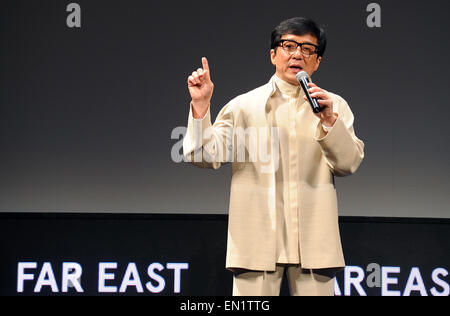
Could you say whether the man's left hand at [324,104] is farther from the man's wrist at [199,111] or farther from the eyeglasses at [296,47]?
the man's wrist at [199,111]

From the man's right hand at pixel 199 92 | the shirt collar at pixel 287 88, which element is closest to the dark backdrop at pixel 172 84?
the shirt collar at pixel 287 88

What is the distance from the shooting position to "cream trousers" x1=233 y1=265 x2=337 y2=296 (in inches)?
82.8

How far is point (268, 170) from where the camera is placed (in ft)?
7.07

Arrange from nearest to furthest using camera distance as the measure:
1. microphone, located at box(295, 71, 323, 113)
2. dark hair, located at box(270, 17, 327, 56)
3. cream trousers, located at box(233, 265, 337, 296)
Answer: microphone, located at box(295, 71, 323, 113) < cream trousers, located at box(233, 265, 337, 296) < dark hair, located at box(270, 17, 327, 56)

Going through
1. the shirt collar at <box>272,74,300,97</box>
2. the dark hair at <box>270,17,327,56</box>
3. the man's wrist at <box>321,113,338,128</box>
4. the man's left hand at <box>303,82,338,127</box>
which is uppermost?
the dark hair at <box>270,17,327,56</box>

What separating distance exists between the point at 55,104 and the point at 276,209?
1.84 meters

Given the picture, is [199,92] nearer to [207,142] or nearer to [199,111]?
[199,111]

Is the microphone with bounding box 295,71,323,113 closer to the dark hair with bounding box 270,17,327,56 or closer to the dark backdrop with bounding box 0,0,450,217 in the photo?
the dark hair with bounding box 270,17,327,56

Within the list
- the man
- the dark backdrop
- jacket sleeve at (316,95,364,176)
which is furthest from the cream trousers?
the dark backdrop

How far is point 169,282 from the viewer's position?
3404 millimetres

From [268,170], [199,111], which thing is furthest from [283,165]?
[199,111]

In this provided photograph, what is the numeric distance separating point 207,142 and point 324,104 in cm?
39
